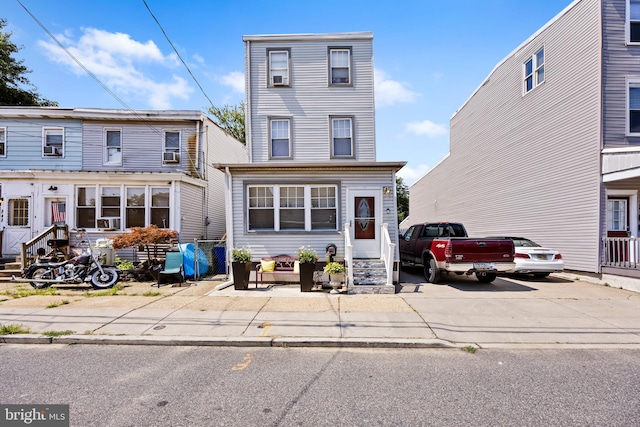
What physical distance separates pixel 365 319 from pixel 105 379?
4.29 metres

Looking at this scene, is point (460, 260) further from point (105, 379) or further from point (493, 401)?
point (105, 379)

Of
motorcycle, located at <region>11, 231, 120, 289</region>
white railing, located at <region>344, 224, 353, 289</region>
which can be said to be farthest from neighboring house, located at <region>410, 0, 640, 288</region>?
motorcycle, located at <region>11, 231, 120, 289</region>

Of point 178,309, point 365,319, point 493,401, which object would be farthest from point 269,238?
point 493,401

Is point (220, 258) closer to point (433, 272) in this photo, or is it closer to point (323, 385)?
point (433, 272)

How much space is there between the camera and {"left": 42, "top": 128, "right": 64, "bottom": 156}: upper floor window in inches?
557

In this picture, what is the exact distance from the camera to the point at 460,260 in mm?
8883

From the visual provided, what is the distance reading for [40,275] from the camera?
9.47 meters

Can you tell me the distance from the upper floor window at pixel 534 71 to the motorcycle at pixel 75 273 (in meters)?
17.5

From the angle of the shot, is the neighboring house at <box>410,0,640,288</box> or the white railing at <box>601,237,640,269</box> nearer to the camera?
the white railing at <box>601,237,640,269</box>

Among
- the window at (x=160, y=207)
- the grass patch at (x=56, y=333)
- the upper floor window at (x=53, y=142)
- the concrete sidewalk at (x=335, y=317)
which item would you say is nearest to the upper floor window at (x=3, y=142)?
the upper floor window at (x=53, y=142)

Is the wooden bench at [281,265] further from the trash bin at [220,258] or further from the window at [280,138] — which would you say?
the window at [280,138]

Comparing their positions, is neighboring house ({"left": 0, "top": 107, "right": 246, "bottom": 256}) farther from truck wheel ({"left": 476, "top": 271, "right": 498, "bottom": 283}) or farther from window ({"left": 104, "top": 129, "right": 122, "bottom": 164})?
truck wheel ({"left": 476, "top": 271, "right": 498, "bottom": 283})

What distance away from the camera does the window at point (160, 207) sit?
12680mm

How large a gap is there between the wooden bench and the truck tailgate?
15.6 feet
